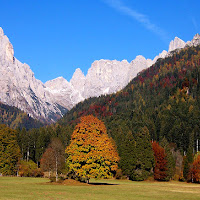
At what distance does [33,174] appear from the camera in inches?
4053

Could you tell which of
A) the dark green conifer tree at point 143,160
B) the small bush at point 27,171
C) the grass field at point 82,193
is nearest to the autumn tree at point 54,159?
the small bush at point 27,171

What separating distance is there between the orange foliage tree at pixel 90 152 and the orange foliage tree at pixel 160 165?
41.8 m

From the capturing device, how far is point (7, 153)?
9156cm

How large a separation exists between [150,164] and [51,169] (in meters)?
30.9

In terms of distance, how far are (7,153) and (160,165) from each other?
48.4 metres

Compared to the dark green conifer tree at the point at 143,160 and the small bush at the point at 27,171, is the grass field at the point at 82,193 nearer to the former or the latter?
the dark green conifer tree at the point at 143,160

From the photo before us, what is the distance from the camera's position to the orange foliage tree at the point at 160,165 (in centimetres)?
10188

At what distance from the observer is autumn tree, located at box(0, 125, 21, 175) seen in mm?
90944

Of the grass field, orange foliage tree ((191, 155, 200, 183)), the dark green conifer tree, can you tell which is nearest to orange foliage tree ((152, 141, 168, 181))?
the dark green conifer tree

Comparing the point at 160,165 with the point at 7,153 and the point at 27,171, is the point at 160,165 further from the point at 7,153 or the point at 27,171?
the point at 7,153

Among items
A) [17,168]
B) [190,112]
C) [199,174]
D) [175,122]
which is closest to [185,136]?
[175,122]

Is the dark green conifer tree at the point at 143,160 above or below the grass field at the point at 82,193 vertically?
above

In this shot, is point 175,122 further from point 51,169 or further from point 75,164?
point 75,164

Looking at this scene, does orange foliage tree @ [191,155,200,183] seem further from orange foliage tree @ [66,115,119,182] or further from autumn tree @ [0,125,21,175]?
autumn tree @ [0,125,21,175]
